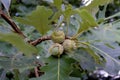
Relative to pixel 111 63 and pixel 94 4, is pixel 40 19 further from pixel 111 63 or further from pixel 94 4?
pixel 111 63

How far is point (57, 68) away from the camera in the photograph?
Result: 1033 millimetres

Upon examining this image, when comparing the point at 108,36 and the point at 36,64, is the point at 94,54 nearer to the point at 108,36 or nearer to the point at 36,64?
the point at 108,36

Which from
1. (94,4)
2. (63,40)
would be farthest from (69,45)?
(94,4)

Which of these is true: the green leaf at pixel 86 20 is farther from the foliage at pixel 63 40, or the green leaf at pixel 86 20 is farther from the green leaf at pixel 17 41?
the green leaf at pixel 17 41

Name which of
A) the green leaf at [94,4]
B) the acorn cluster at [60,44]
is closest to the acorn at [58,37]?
the acorn cluster at [60,44]

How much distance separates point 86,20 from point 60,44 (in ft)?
0.36

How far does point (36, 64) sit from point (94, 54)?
8.6 inches

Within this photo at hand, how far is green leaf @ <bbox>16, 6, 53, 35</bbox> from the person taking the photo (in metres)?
0.97

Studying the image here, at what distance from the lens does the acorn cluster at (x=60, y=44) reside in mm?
976

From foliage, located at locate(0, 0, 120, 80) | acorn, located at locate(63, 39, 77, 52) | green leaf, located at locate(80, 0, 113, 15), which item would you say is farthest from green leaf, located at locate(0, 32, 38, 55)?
green leaf, located at locate(80, 0, 113, 15)

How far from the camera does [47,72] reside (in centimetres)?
103

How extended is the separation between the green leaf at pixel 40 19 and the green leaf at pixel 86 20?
0.10m

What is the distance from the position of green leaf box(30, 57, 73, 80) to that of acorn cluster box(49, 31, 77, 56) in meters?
0.04

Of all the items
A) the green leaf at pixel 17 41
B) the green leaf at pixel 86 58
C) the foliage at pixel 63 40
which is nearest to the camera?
the green leaf at pixel 17 41
